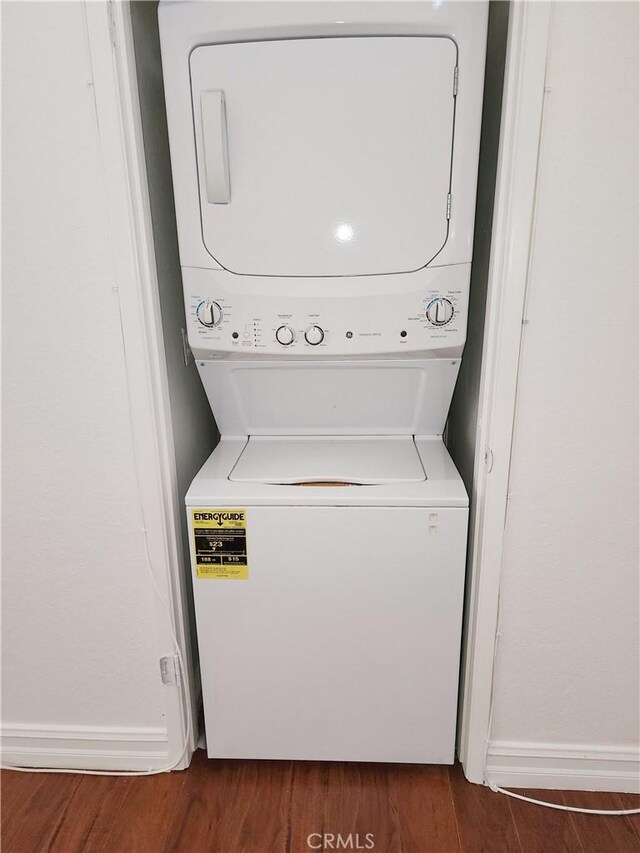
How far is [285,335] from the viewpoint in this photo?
1228 mm

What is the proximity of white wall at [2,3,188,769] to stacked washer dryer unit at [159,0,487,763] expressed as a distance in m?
0.17

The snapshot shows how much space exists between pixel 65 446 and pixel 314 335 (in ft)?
1.90

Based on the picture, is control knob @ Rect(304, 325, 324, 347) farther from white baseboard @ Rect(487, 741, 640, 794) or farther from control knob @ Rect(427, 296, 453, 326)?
white baseboard @ Rect(487, 741, 640, 794)

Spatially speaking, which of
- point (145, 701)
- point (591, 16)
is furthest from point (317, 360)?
point (145, 701)

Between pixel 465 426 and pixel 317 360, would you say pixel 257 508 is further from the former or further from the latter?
pixel 465 426

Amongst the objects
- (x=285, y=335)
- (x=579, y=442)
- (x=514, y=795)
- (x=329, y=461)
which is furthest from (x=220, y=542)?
(x=514, y=795)

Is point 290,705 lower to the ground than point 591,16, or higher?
lower

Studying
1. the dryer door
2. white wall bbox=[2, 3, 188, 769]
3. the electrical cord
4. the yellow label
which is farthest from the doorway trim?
white wall bbox=[2, 3, 188, 769]

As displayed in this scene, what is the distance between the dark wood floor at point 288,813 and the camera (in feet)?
4.14

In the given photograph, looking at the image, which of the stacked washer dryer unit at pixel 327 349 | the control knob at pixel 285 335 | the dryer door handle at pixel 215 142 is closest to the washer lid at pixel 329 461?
the stacked washer dryer unit at pixel 327 349

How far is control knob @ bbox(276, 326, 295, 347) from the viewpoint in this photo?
48.2 inches

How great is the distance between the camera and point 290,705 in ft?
4.44

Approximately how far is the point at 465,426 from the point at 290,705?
0.79 meters

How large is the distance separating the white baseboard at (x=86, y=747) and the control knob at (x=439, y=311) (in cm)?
118
